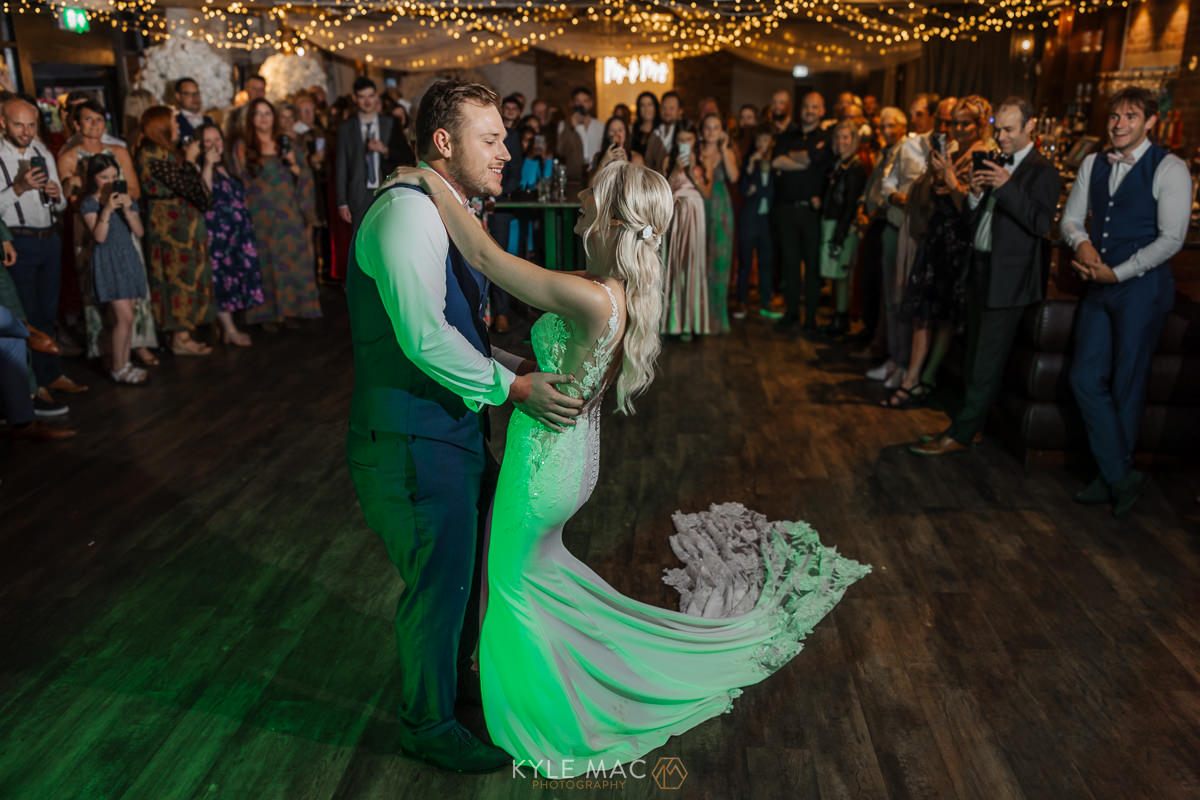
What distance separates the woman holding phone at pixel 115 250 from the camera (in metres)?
5.07

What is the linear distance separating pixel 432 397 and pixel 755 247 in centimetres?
582

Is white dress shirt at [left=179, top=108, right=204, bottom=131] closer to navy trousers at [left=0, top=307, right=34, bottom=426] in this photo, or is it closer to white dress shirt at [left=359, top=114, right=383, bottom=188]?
white dress shirt at [left=359, top=114, right=383, bottom=188]

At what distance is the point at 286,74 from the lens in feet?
30.4

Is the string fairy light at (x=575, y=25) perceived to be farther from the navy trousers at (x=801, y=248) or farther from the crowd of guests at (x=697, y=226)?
the navy trousers at (x=801, y=248)

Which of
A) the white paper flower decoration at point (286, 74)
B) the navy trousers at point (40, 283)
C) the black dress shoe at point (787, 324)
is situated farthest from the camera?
the white paper flower decoration at point (286, 74)

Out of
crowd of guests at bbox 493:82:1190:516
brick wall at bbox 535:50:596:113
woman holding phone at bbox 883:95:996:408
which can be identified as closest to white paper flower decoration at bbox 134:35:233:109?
crowd of guests at bbox 493:82:1190:516

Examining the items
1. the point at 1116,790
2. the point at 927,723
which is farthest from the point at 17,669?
the point at 1116,790

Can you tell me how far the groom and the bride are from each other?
0.26 ft

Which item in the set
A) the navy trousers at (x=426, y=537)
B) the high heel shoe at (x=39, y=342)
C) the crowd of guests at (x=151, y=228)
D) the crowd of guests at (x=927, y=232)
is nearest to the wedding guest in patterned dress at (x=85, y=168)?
the crowd of guests at (x=151, y=228)

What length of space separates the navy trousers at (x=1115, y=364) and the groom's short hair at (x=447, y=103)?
2.78m

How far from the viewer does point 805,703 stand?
2426 millimetres

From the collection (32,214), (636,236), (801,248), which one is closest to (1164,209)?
(636,236)

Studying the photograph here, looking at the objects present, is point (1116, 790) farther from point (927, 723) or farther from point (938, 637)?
point (938, 637)

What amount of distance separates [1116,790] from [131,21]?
10.3 m
